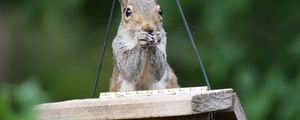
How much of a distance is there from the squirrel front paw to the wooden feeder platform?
0.91 feet

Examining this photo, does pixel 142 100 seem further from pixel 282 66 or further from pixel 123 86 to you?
pixel 282 66

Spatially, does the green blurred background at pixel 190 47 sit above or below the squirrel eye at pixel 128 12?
below

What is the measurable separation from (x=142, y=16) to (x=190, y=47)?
2.35 meters

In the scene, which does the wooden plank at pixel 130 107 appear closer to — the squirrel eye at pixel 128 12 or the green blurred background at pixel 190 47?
the squirrel eye at pixel 128 12

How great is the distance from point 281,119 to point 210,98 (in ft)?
7.67

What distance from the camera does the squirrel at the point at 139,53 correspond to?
3.29m

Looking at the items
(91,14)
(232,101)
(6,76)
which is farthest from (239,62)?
(232,101)

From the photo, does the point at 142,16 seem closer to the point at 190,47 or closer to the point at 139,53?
the point at 139,53

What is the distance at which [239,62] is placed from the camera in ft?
17.5

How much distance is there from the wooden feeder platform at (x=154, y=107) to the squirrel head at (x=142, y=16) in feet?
1.25

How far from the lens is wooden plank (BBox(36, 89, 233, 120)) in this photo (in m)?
2.72

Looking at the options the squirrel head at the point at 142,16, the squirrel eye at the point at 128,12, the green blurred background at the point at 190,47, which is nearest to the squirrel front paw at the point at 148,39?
the squirrel head at the point at 142,16

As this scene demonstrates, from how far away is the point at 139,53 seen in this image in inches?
133

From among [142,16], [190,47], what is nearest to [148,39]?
[142,16]
